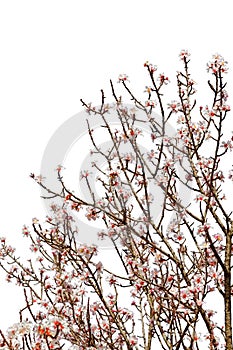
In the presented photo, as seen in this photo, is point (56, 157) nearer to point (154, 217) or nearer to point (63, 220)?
point (63, 220)

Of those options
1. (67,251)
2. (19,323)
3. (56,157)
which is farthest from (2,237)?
(19,323)

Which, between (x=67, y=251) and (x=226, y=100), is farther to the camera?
(x=226, y=100)

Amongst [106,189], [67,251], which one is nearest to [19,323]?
[67,251]

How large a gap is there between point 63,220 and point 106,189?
0.59 m

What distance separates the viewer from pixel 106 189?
5.56 m

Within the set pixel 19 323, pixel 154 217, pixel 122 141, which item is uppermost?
pixel 122 141

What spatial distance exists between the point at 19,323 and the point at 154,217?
2.20m

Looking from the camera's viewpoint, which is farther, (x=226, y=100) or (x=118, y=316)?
(x=226, y=100)

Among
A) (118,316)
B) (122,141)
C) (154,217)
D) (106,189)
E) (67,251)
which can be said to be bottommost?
(118,316)

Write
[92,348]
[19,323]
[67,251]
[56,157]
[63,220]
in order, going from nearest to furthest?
[19,323] → [92,348] → [67,251] → [63,220] → [56,157]

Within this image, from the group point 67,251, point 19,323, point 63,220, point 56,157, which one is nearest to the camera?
point 19,323

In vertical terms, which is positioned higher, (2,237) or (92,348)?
(2,237)

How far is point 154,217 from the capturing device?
5.21 metres

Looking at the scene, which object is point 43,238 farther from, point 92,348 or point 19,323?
point 19,323
